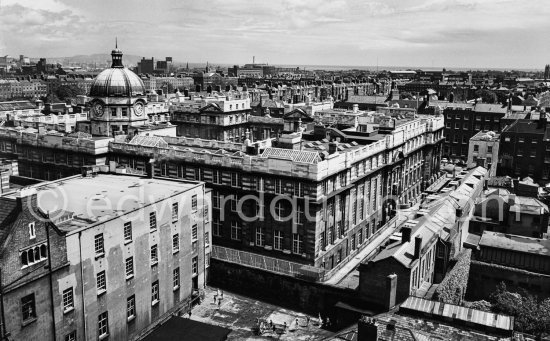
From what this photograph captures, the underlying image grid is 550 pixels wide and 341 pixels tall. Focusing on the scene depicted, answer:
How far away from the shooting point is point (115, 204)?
45.5m

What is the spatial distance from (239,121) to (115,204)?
2587 inches

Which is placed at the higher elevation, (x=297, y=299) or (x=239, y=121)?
(x=239, y=121)

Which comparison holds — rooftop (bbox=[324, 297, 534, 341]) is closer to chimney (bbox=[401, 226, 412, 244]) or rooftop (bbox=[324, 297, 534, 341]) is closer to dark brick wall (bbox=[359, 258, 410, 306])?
dark brick wall (bbox=[359, 258, 410, 306])

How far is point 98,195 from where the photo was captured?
4794 centimetres

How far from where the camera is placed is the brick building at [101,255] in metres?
33.8

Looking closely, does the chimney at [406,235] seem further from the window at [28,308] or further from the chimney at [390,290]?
the window at [28,308]

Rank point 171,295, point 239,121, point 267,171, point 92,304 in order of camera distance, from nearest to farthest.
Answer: point 92,304, point 171,295, point 267,171, point 239,121

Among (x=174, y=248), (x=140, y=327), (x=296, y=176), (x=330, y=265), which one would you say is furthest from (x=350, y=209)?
(x=140, y=327)

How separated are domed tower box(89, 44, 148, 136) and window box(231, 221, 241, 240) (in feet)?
94.3

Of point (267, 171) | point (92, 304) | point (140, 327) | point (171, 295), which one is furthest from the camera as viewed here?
point (267, 171)

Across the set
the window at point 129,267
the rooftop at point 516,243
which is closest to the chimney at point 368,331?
the window at point 129,267

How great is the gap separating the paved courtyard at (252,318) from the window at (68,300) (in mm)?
14795

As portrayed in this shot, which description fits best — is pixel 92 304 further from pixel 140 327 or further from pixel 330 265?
pixel 330 265

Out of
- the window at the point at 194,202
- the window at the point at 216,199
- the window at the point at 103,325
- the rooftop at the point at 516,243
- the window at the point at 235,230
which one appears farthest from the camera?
the window at the point at 216,199
